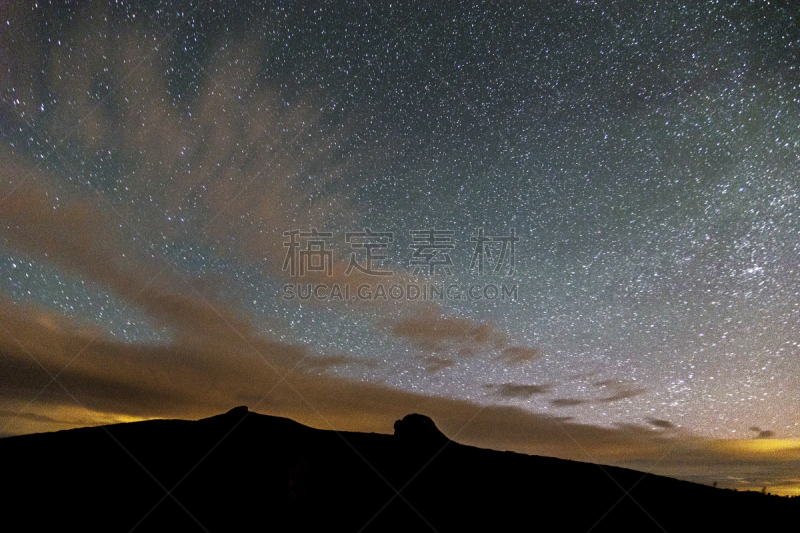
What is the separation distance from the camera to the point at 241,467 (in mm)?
10555

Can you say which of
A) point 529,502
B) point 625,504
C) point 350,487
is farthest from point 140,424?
point 625,504

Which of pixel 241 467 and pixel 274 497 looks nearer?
pixel 274 497

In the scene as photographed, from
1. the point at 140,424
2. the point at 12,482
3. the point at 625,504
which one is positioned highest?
the point at 140,424

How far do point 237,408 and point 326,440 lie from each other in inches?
139

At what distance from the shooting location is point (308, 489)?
981 centimetres

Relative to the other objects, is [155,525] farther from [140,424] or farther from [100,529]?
[140,424]

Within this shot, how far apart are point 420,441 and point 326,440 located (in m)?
3.14

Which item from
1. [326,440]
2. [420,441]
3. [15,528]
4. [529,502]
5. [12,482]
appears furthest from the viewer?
[420,441]

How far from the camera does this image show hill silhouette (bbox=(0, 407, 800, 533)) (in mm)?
8766

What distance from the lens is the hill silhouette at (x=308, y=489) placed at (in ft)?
28.8

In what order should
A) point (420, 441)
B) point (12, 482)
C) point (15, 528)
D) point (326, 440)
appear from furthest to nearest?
point (420, 441) → point (326, 440) → point (12, 482) → point (15, 528)

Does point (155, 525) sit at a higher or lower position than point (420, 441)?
lower

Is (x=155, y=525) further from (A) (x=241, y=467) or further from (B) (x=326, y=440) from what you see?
(B) (x=326, y=440)

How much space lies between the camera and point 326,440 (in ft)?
42.7
